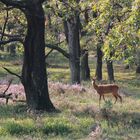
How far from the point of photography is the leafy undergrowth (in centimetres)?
1315

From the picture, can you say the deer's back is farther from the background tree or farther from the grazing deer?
the background tree

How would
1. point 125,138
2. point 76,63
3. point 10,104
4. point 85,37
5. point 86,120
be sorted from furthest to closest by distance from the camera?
1. point 85,37
2. point 76,63
3. point 10,104
4. point 86,120
5. point 125,138

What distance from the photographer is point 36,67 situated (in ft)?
57.0

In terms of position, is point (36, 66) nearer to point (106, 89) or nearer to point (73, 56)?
point (106, 89)

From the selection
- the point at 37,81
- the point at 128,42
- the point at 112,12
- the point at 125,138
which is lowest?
the point at 125,138

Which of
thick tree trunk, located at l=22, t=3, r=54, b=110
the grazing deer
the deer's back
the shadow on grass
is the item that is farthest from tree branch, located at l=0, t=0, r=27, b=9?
the deer's back

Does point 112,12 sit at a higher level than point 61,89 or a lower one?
higher

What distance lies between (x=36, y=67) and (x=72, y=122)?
3.18 metres

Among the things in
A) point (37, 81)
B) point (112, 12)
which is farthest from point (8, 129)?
point (112, 12)

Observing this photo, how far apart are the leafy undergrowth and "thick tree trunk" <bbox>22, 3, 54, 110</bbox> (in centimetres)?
55

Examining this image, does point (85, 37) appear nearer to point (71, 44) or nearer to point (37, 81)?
point (71, 44)

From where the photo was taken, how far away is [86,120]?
600 inches

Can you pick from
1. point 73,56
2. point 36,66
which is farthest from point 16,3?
point 73,56

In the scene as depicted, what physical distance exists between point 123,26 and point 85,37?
22349 millimetres
